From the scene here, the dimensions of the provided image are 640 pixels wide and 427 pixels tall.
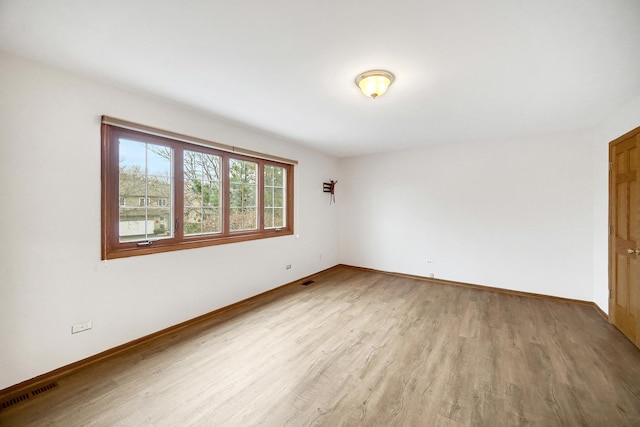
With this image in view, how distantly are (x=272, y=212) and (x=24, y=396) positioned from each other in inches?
121

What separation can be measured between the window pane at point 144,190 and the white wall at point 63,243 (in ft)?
0.76

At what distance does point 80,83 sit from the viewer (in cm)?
220

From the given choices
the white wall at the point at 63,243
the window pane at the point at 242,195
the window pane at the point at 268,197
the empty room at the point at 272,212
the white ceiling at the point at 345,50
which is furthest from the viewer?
the window pane at the point at 268,197

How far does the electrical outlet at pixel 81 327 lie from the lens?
85.0 inches

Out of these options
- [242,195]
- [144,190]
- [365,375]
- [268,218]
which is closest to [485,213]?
[365,375]

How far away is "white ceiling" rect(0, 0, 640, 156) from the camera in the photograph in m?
1.45

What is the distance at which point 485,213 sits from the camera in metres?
4.24

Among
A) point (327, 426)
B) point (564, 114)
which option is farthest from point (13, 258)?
point (564, 114)

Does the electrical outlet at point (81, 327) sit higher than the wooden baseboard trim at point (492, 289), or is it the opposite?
the electrical outlet at point (81, 327)

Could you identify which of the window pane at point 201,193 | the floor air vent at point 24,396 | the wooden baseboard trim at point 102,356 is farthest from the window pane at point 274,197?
the floor air vent at point 24,396

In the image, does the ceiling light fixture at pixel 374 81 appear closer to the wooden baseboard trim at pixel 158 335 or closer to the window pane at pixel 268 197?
the window pane at pixel 268 197

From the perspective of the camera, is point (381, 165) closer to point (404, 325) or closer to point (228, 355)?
point (404, 325)

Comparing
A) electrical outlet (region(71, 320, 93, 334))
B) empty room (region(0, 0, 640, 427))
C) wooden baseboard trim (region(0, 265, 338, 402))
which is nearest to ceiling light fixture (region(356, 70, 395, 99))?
empty room (region(0, 0, 640, 427))

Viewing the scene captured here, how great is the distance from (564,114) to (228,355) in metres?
4.62
